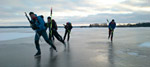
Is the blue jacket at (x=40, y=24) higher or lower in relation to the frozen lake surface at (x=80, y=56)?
higher

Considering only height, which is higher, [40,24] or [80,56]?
[40,24]

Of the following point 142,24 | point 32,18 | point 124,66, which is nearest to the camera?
point 124,66

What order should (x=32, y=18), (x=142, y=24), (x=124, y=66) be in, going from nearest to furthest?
(x=124, y=66) < (x=32, y=18) < (x=142, y=24)

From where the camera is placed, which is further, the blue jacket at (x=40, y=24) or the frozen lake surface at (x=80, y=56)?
the blue jacket at (x=40, y=24)

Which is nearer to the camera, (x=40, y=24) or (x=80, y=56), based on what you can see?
(x=80, y=56)

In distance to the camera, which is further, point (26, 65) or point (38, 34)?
point (38, 34)

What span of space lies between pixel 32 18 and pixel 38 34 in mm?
680

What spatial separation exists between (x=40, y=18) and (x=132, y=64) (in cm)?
378

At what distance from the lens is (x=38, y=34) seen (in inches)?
261

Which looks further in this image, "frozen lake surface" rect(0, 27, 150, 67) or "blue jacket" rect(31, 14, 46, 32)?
"blue jacket" rect(31, 14, 46, 32)

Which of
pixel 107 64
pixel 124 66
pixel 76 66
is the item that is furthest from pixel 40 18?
pixel 124 66

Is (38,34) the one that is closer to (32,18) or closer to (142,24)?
(32,18)

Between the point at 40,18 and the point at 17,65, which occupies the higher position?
the point at 40,18

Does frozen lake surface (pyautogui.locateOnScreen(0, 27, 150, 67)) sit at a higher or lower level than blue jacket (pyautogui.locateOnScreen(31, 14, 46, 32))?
lower
